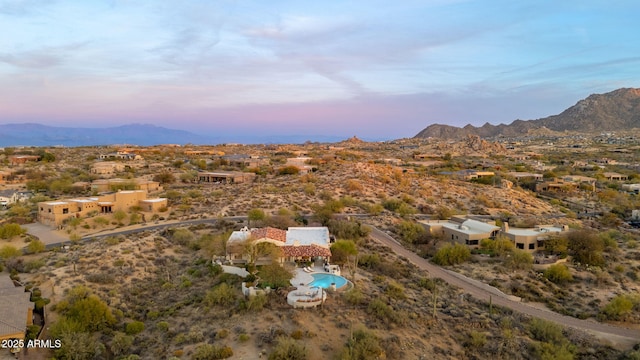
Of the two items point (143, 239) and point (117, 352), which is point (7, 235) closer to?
point (143, 239)

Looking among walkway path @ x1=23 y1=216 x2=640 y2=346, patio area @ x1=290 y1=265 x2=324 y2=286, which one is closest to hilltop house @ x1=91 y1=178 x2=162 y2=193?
walkway path @ x1=23 y1=216 x2=640 y2=346

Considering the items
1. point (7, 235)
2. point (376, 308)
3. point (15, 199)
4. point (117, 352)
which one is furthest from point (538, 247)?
point (15, 199)

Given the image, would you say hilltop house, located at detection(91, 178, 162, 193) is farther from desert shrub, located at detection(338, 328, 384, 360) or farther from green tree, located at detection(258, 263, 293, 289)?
desert shrub, located at detection(338, 328, 384, 360)

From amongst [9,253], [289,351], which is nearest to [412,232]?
[289,351]

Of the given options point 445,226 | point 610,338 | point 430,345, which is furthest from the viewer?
point 445,226

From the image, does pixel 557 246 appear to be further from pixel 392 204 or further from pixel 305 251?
pixel 305 251

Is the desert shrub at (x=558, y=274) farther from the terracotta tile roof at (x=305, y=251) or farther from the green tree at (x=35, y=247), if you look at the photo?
the green tree at (x=35, y=247)

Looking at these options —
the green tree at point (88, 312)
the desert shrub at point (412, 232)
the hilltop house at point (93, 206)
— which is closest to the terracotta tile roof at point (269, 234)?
the green tree at point (88, 312)
